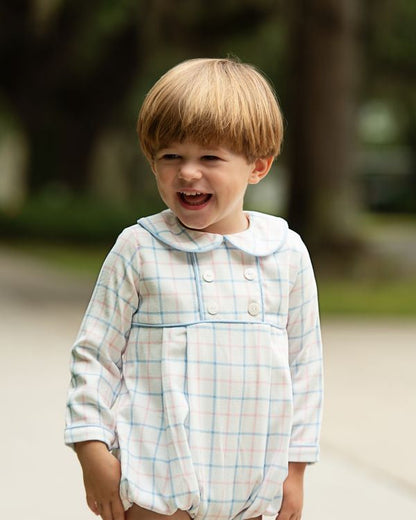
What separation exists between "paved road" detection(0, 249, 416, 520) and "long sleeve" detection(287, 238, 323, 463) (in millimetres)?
1850

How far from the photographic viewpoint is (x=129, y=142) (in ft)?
95.8

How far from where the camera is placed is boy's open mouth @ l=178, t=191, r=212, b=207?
7.78 feet

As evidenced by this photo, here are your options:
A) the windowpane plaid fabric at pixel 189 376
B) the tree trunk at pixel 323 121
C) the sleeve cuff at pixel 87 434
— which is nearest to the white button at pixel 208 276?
the windowpane plaid fabric at pixel 189 376

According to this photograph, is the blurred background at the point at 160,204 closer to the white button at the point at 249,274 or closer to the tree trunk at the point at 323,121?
the tree trunk at the point at 323,121

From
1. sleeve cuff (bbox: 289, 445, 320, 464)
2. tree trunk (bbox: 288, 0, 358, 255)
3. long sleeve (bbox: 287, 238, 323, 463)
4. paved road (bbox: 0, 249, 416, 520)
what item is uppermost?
tree trunk (bbox: 288, 0, 358, 255)

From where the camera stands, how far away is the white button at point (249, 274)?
239 centimetres

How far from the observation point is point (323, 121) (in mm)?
13188

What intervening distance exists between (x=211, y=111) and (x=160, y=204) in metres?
17.7

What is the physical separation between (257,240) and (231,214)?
0.26ft

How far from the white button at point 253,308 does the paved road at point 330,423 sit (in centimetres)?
202

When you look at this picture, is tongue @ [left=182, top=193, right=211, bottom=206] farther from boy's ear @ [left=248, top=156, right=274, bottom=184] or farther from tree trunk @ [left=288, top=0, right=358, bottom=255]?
tree trunk @ [left=288, top=0, right=358, bottom=255]

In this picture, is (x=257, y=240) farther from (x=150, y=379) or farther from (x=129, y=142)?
(x=129, y=142)

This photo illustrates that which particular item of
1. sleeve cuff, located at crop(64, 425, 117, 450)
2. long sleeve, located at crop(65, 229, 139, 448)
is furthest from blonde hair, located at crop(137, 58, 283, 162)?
sleeve cuff, located at crop(64, 425, 117, 450)

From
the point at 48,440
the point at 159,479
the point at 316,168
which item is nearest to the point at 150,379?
the point at 159,479
